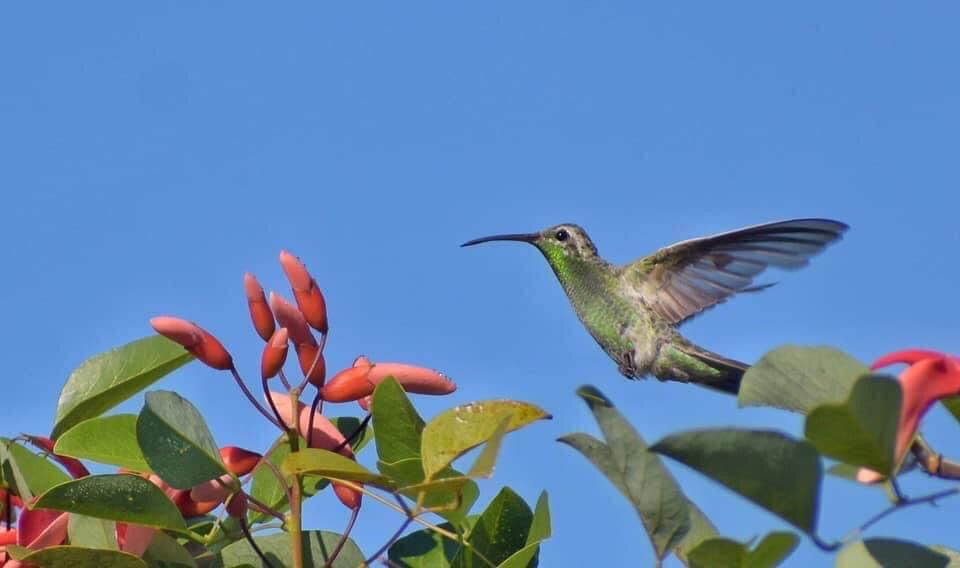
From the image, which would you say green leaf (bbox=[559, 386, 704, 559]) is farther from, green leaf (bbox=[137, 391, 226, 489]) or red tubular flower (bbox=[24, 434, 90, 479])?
red tubular flower (bbox=[24, 434, 90, 479])

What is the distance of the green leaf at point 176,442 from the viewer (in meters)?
2.00

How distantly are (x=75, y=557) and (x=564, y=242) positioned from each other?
3.39 m

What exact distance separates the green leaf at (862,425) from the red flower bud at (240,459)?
38.4 inches

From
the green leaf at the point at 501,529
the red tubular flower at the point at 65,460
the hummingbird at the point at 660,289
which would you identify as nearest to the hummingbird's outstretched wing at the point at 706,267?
the hummingbird at the point at 660,289

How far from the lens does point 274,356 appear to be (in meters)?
2.15

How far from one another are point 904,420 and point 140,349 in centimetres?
136

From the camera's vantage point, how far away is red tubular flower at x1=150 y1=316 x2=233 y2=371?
2.20 metres

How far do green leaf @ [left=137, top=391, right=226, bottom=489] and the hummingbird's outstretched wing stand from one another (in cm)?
231

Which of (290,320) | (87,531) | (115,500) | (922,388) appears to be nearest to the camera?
(922,388)

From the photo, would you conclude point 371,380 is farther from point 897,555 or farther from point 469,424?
point 897,555

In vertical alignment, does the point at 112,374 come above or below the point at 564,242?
below

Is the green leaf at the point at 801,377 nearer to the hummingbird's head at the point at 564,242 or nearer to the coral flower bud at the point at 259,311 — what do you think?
the coral flower bud at the point at 259,311

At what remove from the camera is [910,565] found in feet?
5.01

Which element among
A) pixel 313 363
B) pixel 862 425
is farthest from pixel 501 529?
pixel 862 425
